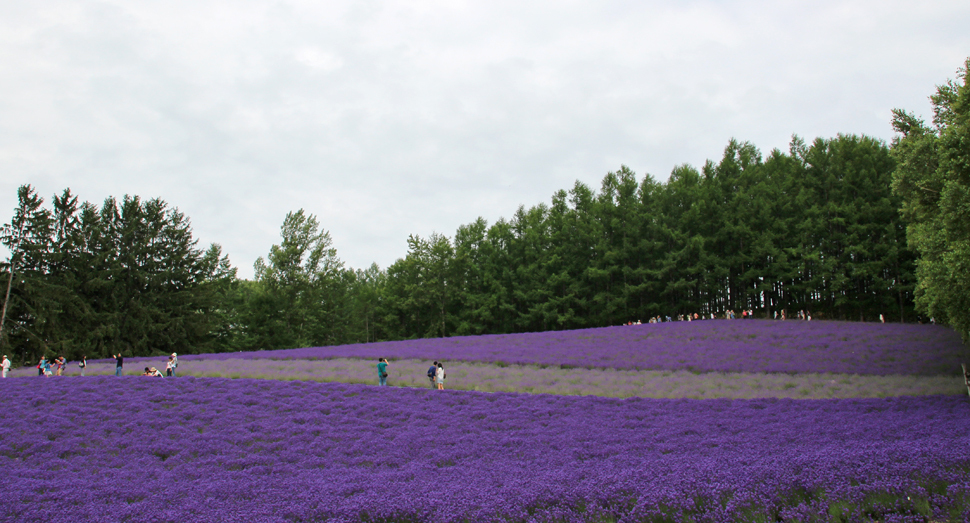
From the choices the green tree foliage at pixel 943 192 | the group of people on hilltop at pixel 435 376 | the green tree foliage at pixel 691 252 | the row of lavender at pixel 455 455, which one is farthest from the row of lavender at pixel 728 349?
the green tree foliage at pixel 691 252

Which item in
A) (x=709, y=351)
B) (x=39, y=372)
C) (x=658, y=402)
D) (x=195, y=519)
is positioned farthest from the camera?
(x=709, y=351)

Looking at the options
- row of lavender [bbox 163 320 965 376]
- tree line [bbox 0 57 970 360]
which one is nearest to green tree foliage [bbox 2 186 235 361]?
tree line [bbox 0 57 970 360]

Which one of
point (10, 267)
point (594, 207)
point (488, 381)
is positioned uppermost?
point (594, 207)

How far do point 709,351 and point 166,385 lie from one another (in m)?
31.2

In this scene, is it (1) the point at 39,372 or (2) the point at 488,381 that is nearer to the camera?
(2) the point at 488,381

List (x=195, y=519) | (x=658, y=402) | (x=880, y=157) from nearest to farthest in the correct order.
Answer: (x=195, y=519) < (x=658, y=402) < (x=880, y=157)

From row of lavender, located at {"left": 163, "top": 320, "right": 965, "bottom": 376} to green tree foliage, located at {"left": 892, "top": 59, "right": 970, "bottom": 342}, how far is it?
6233 mm

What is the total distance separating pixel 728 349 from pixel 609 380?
1292cm

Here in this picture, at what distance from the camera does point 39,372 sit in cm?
3011

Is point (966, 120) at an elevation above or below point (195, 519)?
above

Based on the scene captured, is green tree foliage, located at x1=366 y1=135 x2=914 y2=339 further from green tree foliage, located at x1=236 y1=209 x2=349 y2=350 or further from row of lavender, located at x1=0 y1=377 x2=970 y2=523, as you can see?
row of lavender, located at x1=0 y1=377 x2=970 y2=523

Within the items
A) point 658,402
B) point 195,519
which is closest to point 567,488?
point 195,519

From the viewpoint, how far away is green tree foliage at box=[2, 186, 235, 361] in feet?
153

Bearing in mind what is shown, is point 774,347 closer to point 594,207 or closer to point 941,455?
point 941,455
